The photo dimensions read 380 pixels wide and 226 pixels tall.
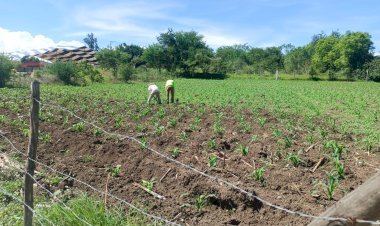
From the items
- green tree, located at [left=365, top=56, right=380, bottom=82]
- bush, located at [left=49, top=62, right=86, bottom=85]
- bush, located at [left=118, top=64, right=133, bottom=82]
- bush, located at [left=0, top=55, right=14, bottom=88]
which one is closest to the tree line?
green tree, located at [left=365, top=56, right=380, bottom=82]

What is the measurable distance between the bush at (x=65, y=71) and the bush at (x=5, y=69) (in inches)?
175

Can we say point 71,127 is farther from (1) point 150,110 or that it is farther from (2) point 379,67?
(2) point 379,67

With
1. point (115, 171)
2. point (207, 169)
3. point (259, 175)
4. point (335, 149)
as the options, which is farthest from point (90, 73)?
point (259, 175)

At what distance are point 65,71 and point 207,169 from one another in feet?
97.4

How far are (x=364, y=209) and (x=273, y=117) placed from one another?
436 inches

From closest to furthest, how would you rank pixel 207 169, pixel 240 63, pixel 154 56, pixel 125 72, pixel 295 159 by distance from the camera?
pixel 207 169 → pixel 295 159 → pixel 125 72 → pixel 154 56 → pixel 240 63

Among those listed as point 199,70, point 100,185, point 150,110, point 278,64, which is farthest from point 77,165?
point 278,64

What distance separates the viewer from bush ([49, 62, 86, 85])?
3344 cm

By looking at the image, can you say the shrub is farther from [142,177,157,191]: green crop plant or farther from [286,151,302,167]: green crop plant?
[286,151,302,167]: green crop plant

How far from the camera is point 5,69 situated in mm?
29047

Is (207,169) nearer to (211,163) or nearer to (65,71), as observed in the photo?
(211,163)

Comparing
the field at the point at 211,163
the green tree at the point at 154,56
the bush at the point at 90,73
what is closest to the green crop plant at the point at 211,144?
the field at the point at 211,163

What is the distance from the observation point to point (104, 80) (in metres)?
40.6

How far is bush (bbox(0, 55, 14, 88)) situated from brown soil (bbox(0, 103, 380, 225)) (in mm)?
21280
